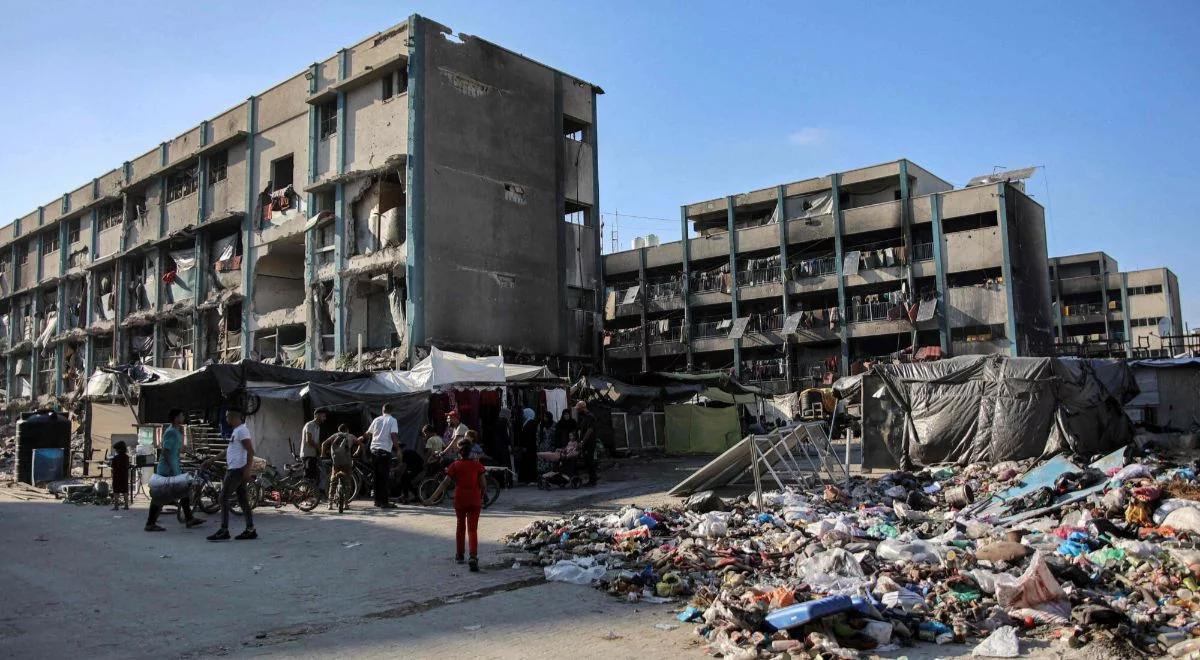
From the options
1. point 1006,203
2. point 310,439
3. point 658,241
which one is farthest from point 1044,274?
point 310,439

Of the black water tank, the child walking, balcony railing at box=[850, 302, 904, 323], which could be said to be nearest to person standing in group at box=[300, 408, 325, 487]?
the child walking

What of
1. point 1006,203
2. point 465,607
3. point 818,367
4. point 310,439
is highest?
point 1006,203

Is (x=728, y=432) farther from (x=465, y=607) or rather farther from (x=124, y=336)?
(x=124, y=336)

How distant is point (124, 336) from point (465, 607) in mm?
38347

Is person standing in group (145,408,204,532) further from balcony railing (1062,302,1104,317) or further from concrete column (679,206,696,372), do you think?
balcony railing (1062,302,1104,317)

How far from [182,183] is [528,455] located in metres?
26.6

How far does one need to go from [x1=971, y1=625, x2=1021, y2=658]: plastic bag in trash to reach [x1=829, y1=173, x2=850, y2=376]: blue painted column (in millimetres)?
42193

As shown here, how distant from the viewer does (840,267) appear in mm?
48000

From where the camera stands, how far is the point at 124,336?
1538 inches

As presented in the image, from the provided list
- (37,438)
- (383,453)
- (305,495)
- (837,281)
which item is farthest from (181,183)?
(837,281)

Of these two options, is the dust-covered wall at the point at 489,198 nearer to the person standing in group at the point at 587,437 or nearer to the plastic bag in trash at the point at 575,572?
the person standing in group at the point at 587,437

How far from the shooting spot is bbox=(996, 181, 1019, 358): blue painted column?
140ft

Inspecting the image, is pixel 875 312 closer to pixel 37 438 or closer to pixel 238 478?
pixel 37 438

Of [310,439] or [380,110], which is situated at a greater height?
[380,110]
